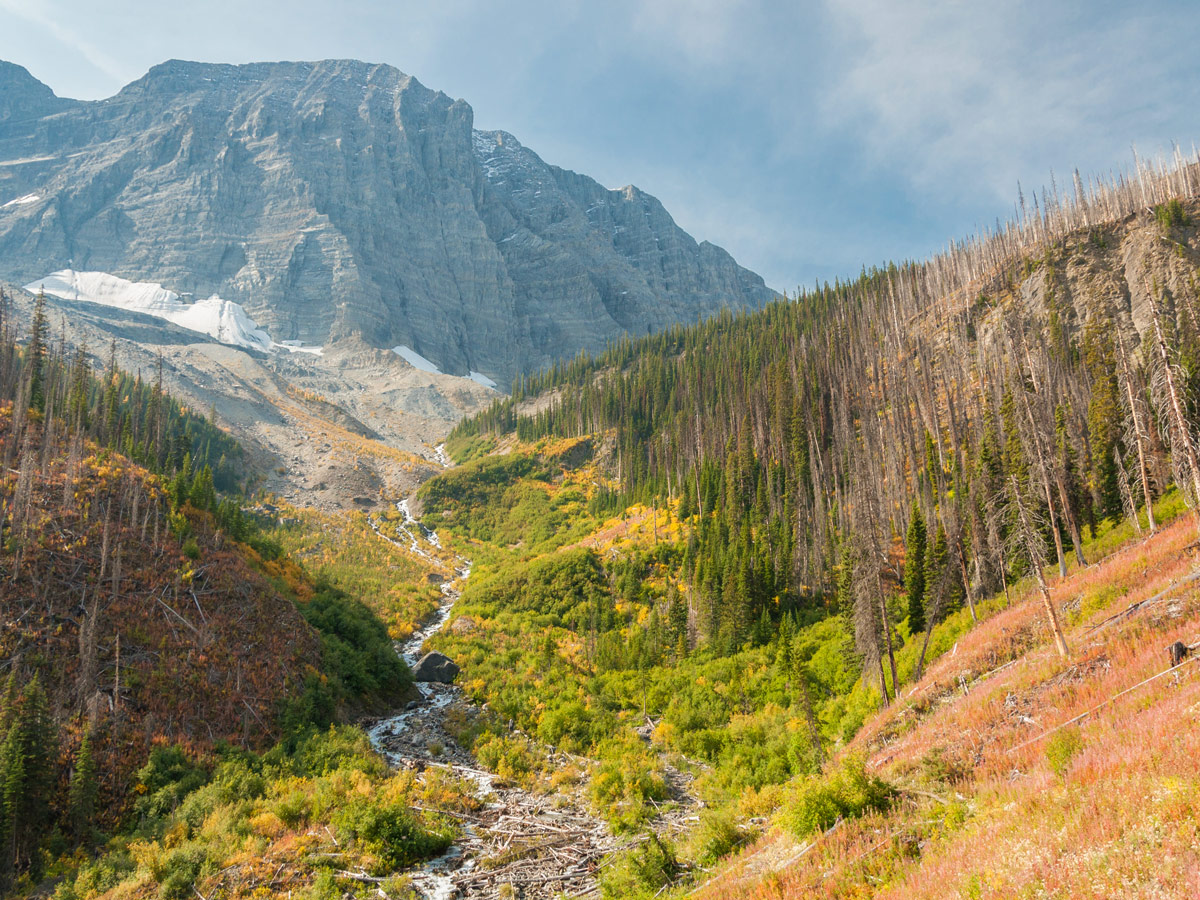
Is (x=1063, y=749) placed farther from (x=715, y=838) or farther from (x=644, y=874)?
(x=644, y=874)

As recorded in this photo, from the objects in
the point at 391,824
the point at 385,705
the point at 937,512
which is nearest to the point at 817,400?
the point at 937,512

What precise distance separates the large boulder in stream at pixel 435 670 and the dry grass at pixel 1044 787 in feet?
94.0

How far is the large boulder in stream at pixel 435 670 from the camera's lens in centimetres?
4100

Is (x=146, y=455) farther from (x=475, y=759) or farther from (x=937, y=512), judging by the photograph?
(x=937, y=512)

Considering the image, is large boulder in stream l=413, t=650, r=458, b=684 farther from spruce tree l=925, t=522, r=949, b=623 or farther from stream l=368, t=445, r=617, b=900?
spruce tree l=925, t=522, r=949, b=623

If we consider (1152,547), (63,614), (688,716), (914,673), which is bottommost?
(688,716)

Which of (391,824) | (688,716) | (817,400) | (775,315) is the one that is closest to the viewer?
(391,824)

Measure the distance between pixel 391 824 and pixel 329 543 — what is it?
2284 inches

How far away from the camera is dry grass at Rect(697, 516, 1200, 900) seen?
6684 mm

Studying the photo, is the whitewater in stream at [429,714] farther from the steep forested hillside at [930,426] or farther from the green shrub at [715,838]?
the steep forested hillside at [930,426]

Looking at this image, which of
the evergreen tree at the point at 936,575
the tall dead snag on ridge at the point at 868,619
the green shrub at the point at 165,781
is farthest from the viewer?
the evergreen tree at the point at 936,575

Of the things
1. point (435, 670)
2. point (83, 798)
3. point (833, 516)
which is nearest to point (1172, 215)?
point (833, 516)

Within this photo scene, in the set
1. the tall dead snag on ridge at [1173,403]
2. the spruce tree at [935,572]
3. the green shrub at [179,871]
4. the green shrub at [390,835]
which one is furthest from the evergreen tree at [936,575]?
the green shrub at [179,871]

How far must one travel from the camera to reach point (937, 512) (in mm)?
51906
